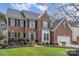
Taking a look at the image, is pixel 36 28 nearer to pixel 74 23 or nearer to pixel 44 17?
pixel 44 17

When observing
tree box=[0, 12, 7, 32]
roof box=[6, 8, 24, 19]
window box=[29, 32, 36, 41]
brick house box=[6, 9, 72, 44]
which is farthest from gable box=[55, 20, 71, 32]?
tree box=[0, 12, 7, 32]

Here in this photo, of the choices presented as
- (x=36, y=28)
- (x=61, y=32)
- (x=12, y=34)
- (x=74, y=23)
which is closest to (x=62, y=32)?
(x=61, y=32)

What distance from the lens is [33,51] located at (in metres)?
2.12

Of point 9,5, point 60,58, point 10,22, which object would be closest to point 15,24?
point 10,22

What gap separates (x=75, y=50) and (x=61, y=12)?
36cm

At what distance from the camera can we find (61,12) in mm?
2158

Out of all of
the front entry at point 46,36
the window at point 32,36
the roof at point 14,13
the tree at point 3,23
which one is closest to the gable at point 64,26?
the front entry at point 46,36

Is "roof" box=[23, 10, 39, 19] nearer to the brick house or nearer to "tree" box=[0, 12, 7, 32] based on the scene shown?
the brick house

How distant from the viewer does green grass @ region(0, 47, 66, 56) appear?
2.12 meters

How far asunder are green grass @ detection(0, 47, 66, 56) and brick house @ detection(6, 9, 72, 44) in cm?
7

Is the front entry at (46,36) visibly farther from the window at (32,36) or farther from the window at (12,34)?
the window at (12,34)

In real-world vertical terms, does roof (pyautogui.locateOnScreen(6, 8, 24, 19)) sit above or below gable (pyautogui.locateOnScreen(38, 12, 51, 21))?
above

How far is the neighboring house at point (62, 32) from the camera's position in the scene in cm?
216

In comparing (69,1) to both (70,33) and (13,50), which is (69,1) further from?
(13,50)
